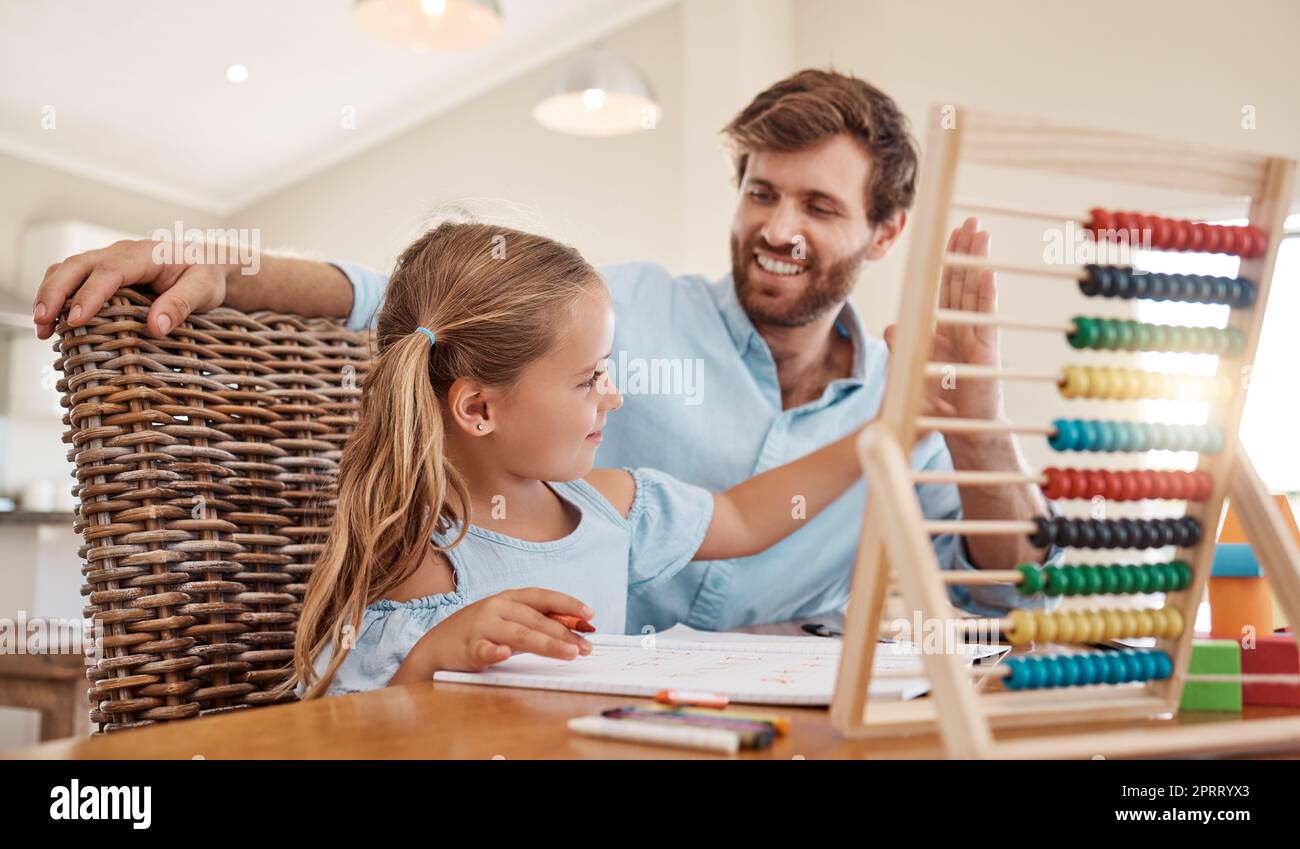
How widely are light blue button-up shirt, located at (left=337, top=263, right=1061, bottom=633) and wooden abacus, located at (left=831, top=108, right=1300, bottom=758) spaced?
89 centimetres

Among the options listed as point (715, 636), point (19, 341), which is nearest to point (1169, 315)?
point (715, 636)

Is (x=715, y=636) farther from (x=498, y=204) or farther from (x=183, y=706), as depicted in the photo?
(x=498, y=204)

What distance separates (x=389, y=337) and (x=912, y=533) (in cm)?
92

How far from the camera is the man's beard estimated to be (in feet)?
6.10

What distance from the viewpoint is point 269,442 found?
122 cm

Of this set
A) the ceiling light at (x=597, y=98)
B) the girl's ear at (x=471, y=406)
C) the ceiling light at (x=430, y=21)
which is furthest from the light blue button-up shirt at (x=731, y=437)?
the ceiling light at (x=597, y=98)

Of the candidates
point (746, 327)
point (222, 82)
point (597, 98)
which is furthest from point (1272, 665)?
point (222, 82)

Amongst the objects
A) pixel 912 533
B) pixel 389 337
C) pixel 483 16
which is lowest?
pixel 912 533

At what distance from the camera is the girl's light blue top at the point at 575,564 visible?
3.24 ft

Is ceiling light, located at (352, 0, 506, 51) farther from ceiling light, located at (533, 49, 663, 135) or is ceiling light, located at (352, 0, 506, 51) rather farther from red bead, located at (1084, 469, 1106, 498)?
red bead, located at (1084, 469, 1106, 498)

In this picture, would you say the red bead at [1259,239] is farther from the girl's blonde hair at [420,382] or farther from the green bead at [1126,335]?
the girl's blonde hair at [420,382]

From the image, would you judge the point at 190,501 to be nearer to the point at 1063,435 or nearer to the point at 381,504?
the point at 381,504

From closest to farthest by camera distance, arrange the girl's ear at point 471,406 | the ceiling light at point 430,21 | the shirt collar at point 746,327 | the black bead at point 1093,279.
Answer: the black bead at point 1093,279 < the girl's ear at point 471,406 < the shirt collar at point 746,327 < the ceiling light at point 430,21
